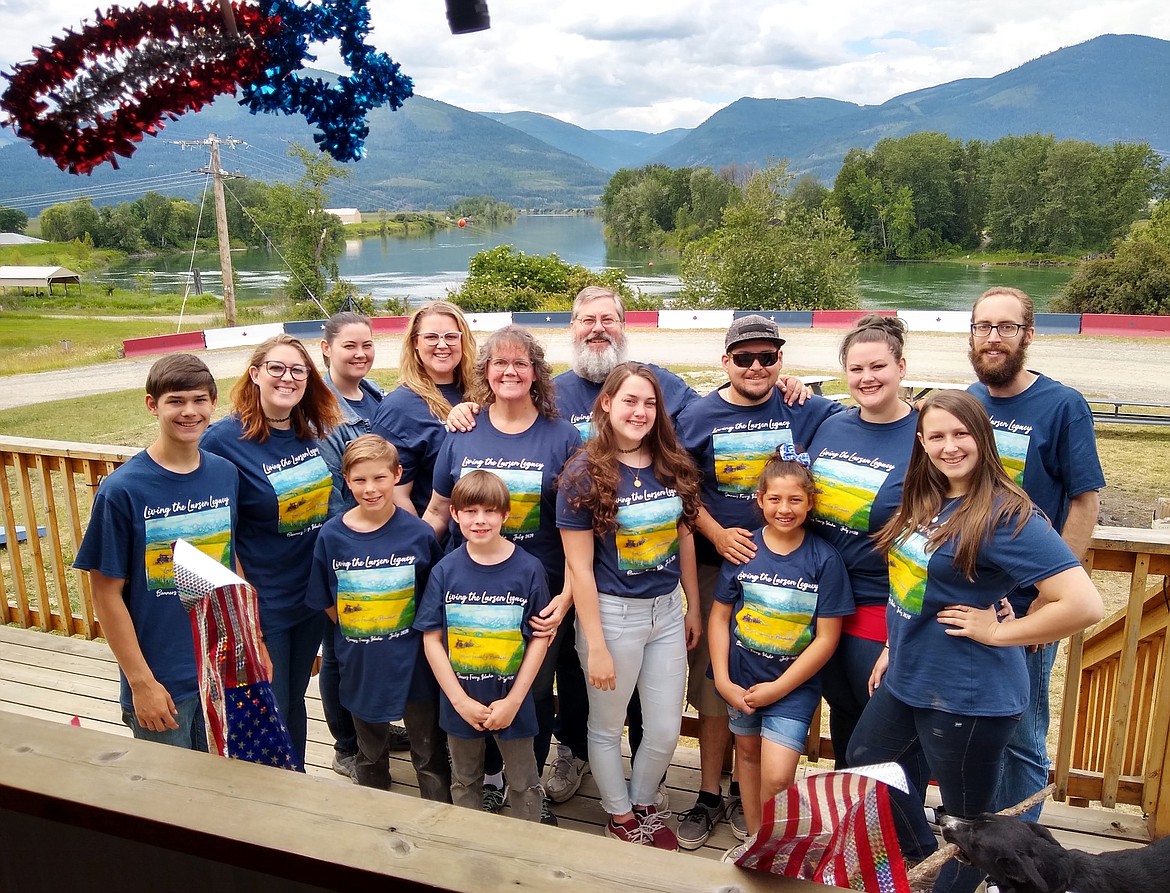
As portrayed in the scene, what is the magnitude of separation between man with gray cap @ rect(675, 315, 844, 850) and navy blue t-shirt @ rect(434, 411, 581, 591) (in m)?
0.45

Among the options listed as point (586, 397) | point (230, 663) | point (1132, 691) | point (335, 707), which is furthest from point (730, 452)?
point (230, 663)

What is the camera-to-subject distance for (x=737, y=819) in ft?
9.18

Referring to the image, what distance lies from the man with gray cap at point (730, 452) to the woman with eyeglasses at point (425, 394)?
2.85 ft

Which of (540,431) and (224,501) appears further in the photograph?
(540,431)

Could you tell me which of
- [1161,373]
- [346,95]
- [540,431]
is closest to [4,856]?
[346,95]

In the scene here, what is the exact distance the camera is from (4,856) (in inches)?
45.8

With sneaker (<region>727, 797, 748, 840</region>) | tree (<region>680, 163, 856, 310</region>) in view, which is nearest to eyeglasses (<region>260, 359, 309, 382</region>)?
sneaker (<region>727, 797, 748, 840</region>)

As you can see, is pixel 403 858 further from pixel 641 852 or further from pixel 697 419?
pixel 697 419

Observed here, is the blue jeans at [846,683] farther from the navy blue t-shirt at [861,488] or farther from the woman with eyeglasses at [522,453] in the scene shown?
the woman with eyeglasses at [522,453]

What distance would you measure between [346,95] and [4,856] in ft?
4.10

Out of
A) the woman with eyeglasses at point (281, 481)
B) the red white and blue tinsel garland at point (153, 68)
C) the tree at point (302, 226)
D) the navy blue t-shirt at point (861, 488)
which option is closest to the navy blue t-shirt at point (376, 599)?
the woman with eyeglasses at point (281, 481)

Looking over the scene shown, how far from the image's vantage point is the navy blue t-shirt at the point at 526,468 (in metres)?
2.66

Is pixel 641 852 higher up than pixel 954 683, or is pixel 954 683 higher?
pixel 641 852

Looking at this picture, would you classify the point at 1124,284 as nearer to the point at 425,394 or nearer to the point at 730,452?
the point at 730,452
